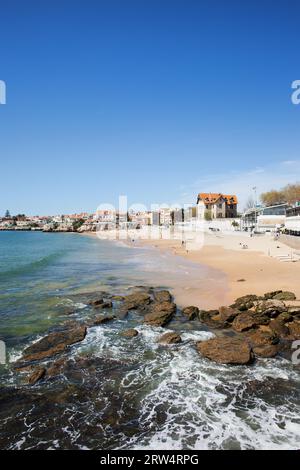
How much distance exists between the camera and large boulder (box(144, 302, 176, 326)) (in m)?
15.4

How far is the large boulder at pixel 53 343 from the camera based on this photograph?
12039 mm

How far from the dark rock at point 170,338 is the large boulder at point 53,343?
3570 millimetres

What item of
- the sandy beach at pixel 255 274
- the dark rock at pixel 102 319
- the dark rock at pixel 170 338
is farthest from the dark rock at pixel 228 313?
the dark rock at pixel 102 319

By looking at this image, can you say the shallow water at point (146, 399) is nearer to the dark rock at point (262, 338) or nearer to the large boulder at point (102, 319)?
the large boulder at point (102, 319)

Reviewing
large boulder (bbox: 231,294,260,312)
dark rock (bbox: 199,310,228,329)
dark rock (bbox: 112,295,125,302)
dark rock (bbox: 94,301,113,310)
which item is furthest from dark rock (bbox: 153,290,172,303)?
large boulder (bbox: 231,294,260,312)

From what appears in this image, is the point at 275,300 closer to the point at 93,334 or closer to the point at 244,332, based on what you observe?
the point at 244,332

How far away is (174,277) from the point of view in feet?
90.0

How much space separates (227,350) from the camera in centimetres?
1169

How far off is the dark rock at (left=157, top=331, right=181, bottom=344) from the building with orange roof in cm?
10075

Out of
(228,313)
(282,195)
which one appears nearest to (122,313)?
(228,313)

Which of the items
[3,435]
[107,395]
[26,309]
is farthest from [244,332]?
[26,309]

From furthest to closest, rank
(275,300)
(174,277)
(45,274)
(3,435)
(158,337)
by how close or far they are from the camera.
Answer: (45,274), (174,277), (275,300), (158,337), (3,435)

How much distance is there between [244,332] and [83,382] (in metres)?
7.54

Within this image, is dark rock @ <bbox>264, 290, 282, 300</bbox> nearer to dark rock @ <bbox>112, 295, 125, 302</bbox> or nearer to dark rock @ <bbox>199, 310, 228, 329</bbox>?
dark rock @ <bbox>199, 310, 228, 329</bbox>
